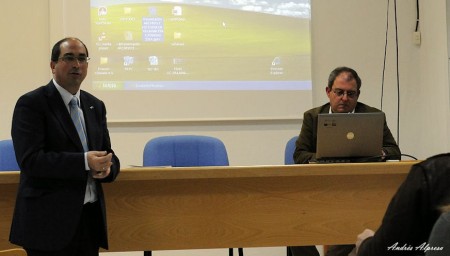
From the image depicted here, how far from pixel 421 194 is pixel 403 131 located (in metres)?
4.11

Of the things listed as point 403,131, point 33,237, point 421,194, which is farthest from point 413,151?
point 421,194

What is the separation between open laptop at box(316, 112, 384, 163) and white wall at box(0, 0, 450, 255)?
181 cm

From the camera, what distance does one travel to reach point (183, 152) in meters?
3.50

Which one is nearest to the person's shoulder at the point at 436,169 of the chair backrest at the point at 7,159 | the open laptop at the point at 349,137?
the open laptop at the point at 349,137

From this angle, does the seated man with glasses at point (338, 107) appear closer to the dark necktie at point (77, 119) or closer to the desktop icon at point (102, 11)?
the dark necktie at point (77, 119)

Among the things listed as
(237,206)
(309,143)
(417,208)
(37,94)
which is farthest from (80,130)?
(417,208)

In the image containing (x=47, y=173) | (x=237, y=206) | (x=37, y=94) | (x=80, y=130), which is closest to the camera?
(x=47, y=173)

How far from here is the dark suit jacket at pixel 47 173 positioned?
2.22m

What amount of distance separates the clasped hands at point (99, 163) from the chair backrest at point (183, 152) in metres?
1.09

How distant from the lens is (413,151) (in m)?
4.94

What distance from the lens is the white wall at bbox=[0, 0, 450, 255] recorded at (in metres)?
4.51

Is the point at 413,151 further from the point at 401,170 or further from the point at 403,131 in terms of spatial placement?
the point at 401,170

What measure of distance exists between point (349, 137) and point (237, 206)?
2.32ft

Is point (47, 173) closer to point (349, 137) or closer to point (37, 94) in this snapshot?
point (37, 94)
